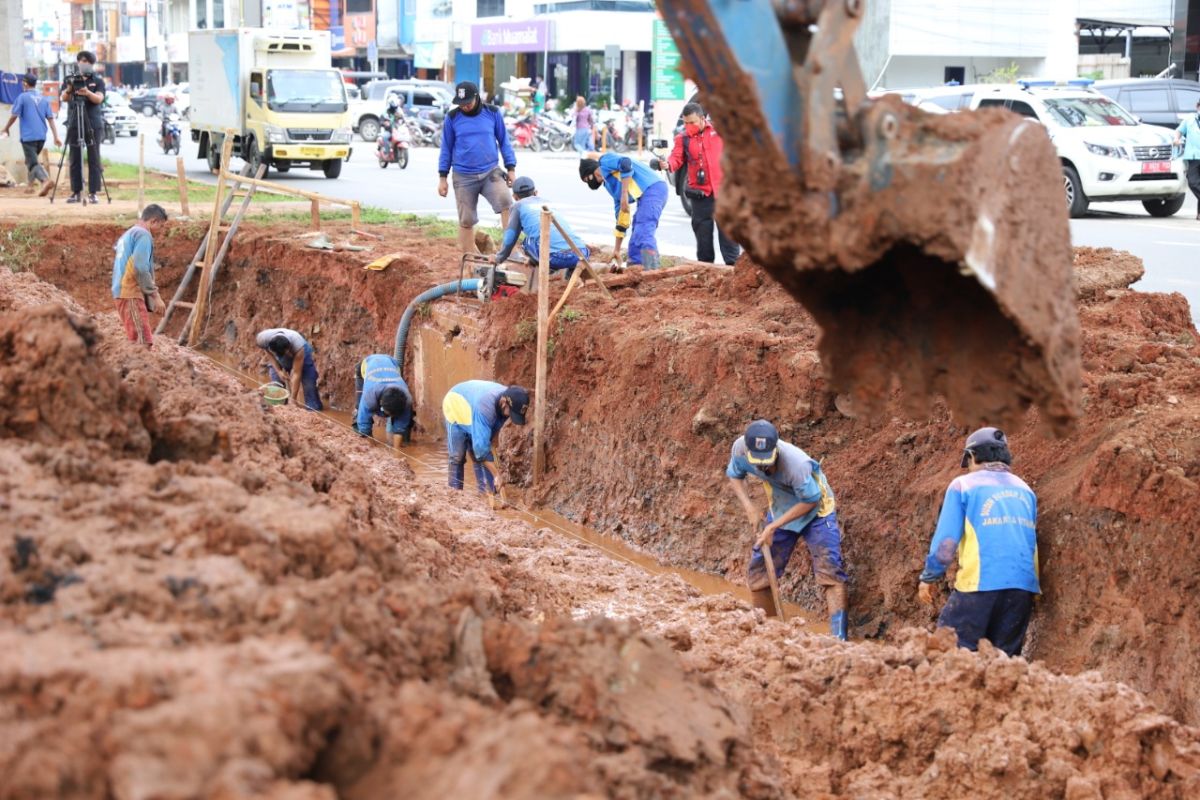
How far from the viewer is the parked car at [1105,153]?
17.8m

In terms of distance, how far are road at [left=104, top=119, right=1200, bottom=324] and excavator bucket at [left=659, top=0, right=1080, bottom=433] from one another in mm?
7987

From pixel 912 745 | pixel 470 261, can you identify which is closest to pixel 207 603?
pixel 912 745

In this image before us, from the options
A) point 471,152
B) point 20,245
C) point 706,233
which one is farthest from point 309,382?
point 20,245

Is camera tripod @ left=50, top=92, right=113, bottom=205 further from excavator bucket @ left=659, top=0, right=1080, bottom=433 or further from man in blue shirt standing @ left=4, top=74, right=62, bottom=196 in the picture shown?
excavator bucket @ left=659, top=0, right=1080, bottom=433

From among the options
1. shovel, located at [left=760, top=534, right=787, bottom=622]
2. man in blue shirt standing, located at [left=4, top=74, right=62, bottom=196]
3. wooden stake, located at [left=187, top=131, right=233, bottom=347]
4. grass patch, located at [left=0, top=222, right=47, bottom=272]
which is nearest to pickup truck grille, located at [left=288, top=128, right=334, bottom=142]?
man in blue shirt standing, located at [left=4, top=74, right=62, bottom=196]

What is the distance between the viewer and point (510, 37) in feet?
167

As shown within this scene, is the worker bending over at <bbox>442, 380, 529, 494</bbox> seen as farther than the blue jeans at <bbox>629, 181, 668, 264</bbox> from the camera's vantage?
No

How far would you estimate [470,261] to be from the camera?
44.6ft

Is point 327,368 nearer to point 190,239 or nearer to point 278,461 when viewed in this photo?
point 190,239

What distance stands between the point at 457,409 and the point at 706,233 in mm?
4288

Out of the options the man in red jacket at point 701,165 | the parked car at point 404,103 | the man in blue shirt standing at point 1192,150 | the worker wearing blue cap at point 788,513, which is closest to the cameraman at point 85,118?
the man in red jacket at point 701,165

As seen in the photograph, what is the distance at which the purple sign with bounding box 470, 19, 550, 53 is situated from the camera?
49062 mm

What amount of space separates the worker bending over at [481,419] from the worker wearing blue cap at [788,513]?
244 centimetres

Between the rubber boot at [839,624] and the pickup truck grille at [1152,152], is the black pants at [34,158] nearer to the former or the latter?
the pickup truck grille at [1152,152]
